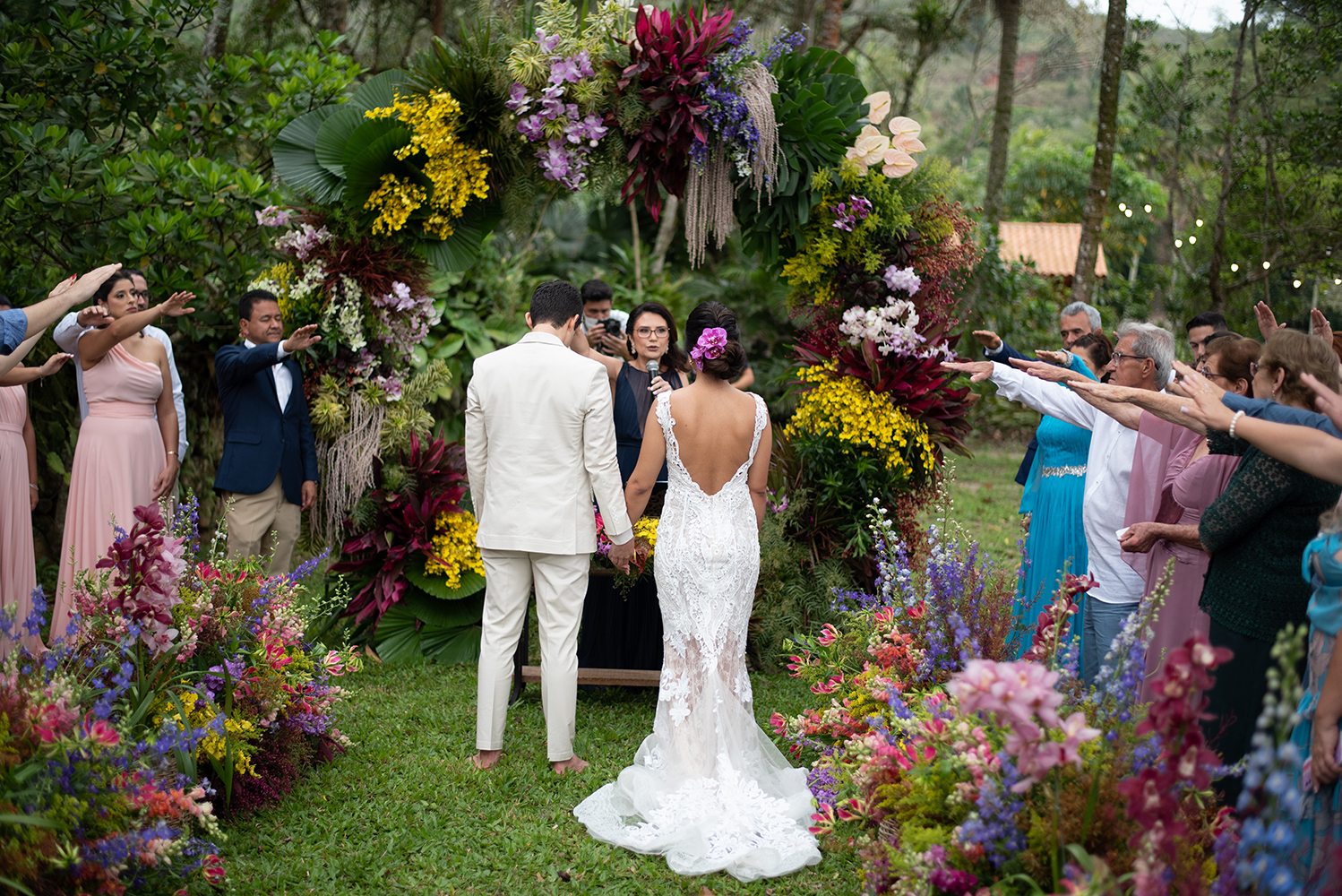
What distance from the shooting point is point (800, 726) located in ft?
15.1

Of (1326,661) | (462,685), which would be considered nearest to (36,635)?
(462,685)

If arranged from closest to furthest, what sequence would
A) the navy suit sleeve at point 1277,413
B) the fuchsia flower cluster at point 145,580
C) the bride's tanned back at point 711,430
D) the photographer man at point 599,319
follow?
the navy suit sleeve at point 1277,413 → the fuchsia flower cluster at point 145,580 → the bride's tanned back at point 711,430 → the photographer man at point 599,319

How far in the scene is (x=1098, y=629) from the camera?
468 centimetres

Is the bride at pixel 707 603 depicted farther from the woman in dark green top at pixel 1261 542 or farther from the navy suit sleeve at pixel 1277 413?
the navy suit sleeve at pixel 1277 413

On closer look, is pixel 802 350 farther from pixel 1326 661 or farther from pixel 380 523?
pixel 1326 661

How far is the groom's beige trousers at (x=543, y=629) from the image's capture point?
4.57 meters


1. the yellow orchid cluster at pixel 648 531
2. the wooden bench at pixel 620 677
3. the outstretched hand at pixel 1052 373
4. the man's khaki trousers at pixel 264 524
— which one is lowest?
the wooden bench at pixel 620 677

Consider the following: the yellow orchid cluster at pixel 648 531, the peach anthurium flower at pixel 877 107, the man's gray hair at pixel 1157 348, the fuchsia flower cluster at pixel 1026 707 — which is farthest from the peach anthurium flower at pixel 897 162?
the fuchsia flower cluster at pixel 1026 707

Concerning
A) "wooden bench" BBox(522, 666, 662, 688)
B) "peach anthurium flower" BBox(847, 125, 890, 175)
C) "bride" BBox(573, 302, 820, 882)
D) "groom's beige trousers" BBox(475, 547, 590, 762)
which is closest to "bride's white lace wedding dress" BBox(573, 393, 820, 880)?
"bride" BBox(573, 302, 820, 882)

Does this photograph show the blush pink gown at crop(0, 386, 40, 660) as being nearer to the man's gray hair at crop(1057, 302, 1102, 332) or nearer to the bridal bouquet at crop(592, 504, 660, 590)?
the bridal bouquet at crop(592, 504, 660, 590)

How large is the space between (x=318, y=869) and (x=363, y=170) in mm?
4422

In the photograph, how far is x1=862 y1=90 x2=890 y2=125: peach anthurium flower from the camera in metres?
5.97

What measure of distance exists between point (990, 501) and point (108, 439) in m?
9.84

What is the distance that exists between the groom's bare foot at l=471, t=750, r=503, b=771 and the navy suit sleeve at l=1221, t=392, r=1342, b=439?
142 inches
